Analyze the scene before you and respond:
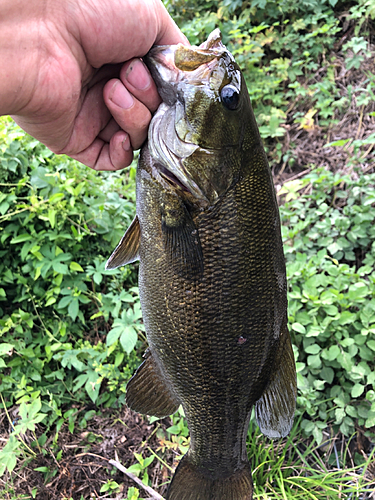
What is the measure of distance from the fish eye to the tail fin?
149 centimetres

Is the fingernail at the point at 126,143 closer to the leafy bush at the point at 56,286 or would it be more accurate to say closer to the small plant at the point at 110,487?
the leafy bush at the point at 56,286

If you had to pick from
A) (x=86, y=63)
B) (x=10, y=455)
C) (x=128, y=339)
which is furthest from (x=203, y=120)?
(x=10, y=455)

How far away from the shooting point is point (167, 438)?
2.58 m

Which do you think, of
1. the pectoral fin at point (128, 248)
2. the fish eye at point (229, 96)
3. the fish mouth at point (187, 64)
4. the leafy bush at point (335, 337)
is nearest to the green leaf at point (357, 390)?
the leafy bush at point (335, 337)

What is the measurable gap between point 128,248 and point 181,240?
1.02ft

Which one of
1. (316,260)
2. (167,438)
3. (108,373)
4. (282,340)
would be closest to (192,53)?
(282,340)

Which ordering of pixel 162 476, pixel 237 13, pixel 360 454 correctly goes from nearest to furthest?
pixel 360 454, pixel 162 476, pixel 237 13

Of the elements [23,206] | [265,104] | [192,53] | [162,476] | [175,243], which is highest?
[192,53]

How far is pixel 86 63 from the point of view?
141 centimetres

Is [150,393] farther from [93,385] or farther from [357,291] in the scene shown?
[357,291]

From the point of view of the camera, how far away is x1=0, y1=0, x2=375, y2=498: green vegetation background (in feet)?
7.49

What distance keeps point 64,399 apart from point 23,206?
1.52 m

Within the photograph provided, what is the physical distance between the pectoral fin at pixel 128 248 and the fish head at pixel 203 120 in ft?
0.97

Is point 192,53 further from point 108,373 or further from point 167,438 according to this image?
point 167,438
